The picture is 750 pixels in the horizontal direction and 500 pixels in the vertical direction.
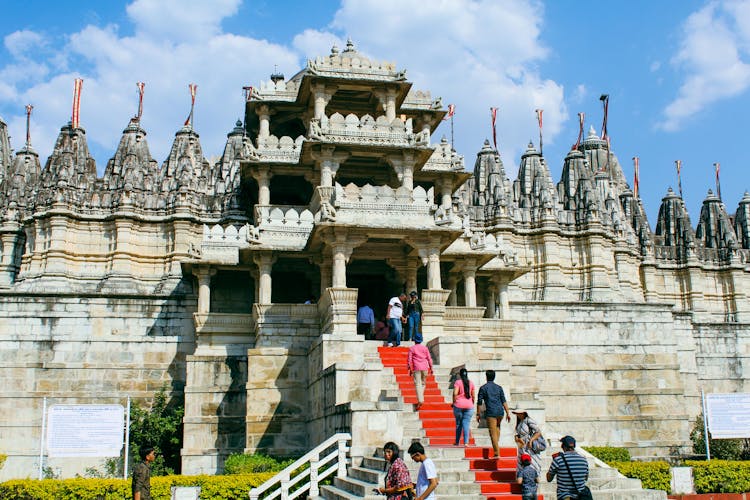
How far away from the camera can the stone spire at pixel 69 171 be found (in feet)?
118

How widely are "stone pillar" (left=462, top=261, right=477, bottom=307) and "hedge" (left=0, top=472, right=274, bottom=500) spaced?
38.8ft

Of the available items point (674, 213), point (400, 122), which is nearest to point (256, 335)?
point (400, 122)

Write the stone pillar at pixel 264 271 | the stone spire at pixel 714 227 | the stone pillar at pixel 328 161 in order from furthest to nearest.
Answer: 1. the stone spire at pixel 714 227
2. the stone pillar at pixel 328 161
3. the stone pillar at pixel 264 271

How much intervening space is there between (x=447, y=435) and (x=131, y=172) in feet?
80.9

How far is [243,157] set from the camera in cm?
3011

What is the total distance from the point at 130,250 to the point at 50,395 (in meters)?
10.0

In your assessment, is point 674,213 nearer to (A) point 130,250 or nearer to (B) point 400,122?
(B) point 400,122

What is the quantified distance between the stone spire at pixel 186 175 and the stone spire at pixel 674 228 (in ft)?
92.4

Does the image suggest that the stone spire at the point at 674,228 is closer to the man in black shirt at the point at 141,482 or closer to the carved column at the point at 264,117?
the carved column at the point at 264,117

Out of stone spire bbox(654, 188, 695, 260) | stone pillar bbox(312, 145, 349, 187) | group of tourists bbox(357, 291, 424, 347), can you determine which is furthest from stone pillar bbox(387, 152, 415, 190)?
stone spire bbox(654, 188, 695, 260)

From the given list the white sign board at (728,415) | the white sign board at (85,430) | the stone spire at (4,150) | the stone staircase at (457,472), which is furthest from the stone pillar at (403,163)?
→ the stone spire at (4,150)

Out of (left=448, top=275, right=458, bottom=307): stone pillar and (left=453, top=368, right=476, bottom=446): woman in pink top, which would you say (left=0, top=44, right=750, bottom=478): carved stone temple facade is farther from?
(left=453, top=368, right=476, bottom=446): woman in pink top

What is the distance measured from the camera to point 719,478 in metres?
20.8

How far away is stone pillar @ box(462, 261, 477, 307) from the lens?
28438 mm
